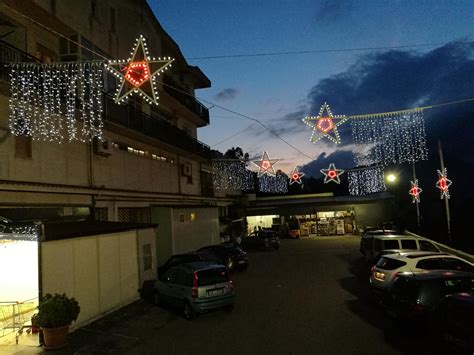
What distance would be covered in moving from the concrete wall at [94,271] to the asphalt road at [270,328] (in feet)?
1.65

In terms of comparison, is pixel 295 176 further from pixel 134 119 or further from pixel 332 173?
pixel 134 119

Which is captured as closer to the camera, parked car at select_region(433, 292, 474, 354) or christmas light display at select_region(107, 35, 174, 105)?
parked car at select_region(433, 292, 474, 354)

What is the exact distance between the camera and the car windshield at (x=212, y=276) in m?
11.5

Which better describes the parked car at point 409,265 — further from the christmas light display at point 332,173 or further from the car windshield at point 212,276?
the christmas light display at point 332,173

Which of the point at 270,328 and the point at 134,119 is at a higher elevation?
the point at 134,119

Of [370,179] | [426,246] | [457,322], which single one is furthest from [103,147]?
[370,179]

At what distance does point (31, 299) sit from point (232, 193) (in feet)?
89.3

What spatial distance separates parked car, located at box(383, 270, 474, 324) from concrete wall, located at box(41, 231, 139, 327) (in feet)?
27.6

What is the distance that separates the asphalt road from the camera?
28.4 ft

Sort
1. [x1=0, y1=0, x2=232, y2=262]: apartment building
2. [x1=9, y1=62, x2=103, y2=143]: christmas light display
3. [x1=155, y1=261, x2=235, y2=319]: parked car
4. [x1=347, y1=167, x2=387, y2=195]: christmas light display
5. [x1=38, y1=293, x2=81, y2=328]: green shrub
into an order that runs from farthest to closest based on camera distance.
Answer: [x1=347, y1=167, x2=387, y2=195]: christmas light display → [x1=0, y1=0, x2=232, y2=262]: apartment building → [x1=9, y1=62, x2=103, y2=143]: christmas light display → [x1=155, y1=261, x2=235, y2=319]: parked car → [x1=38, y1=293, x2=81, y2=328]: green shrub

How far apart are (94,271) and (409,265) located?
10043 mm

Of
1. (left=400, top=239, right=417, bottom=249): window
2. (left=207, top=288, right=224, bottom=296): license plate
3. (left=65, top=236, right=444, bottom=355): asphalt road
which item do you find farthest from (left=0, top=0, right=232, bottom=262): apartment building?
(left=400, top=239, right=417, bottom=249): window

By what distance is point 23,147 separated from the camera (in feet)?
41.0

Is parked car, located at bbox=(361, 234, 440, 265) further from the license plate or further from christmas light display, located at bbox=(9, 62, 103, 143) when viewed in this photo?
A: christmas light display, located at bbox=(9, 62, 103, 143)
